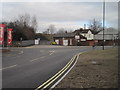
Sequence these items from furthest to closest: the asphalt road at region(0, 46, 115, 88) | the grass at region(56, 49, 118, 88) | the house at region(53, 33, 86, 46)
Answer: the house at region(53, 33, 86, 46) < the asphalt road at region(0, 46, 115, 88) < the grass at region(56, 49, 118, 88)

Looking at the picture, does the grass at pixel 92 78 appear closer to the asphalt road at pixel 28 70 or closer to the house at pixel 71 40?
the asphalt road at pixel 28 70

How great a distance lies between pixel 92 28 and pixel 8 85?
108683mm

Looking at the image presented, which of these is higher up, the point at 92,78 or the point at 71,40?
the point at 71,40

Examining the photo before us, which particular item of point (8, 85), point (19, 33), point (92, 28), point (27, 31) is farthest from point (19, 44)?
point (92, 28)

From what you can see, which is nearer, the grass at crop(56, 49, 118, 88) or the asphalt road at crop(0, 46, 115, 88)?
the grass at crop(56, 49, 118, 88)

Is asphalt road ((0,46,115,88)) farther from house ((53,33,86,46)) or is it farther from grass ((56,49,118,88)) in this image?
house ((53,33,86,46))

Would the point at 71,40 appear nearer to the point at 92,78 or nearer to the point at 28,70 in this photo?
the point at 28,70

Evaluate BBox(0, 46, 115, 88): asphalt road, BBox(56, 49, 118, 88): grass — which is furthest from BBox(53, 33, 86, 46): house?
BBox(56, 49, 118, 88): grass

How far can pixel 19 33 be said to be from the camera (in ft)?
234

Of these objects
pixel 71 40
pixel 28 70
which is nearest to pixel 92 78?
pixel 28 70

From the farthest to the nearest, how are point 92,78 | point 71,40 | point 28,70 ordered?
point 71,40 < point 28,70 < point 92,78

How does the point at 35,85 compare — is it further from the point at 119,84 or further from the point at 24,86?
the point at 119,84

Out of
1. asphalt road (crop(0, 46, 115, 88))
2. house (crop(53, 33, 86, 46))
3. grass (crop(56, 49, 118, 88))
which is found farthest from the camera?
house (crop(53, 33, 86, 46))

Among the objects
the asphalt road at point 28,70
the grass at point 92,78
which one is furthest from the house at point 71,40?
the grass at point 92,78
